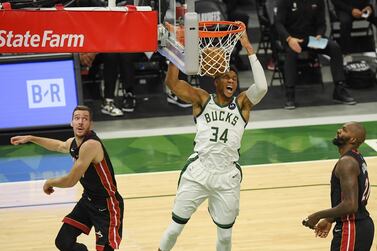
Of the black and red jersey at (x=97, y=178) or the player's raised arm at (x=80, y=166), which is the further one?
the black and red jersey at (x=97, y=178)

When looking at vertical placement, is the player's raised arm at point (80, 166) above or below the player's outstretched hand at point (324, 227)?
above

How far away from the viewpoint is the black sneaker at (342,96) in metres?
12.6

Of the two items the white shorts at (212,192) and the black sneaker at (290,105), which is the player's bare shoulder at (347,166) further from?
the black sneaker at (290,105)

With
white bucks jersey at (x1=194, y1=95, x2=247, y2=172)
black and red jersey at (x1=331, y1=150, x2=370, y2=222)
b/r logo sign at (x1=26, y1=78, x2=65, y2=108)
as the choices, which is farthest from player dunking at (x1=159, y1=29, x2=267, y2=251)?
b/r logo sign at (x1=26, y1=78, x2=65, y2=108)

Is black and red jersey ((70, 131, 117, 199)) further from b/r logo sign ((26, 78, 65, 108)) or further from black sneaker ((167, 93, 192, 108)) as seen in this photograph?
black sneaker ((167, 93, 192, 108))

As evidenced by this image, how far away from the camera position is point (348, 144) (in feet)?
20.0

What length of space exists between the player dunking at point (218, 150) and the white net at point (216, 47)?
0.17 m

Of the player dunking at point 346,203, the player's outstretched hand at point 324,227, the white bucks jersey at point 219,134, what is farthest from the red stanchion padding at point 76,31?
the player's outstretched hand at point 324,227

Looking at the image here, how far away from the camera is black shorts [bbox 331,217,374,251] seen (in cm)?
603

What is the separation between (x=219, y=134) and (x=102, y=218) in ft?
3.91

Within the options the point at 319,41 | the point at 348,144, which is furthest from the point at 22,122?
the point at 348,144

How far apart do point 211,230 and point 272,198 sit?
1.08m

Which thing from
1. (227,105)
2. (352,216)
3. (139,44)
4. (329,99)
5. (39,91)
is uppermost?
(139,44)

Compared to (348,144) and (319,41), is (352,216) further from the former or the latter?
(319,41)
